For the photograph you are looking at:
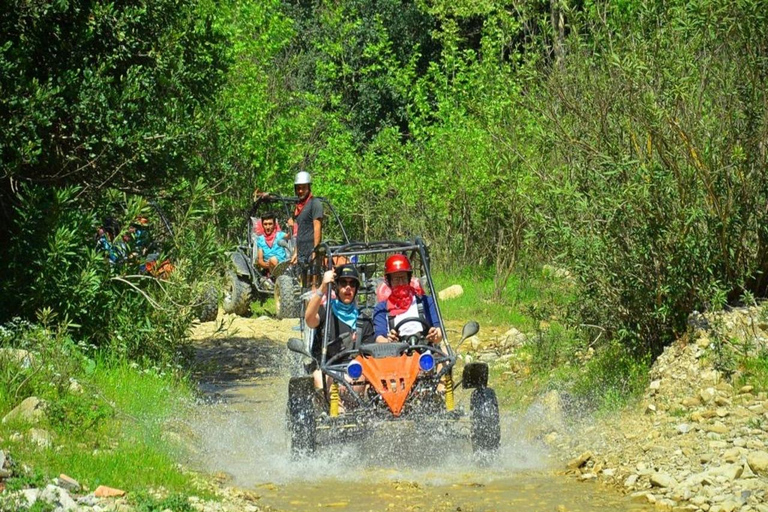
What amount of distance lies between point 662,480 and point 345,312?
320cm

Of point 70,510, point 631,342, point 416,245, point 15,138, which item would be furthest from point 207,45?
point 70,510

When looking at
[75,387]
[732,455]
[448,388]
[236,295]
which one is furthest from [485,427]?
[236,295]

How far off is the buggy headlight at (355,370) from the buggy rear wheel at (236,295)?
9979mm

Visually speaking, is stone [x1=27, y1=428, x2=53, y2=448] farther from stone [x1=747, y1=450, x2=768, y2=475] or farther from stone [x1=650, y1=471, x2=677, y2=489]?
stone [x1=747, y1=450, x2=768, y2=475]

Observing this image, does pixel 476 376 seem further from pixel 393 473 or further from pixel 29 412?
pixel 29 412

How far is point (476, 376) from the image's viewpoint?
945cm

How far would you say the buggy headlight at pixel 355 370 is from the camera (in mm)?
8992

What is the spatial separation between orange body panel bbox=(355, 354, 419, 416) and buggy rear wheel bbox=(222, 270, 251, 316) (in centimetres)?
985

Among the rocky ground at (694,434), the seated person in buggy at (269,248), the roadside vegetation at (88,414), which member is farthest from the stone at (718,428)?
the seated person in buggy at (269,248)

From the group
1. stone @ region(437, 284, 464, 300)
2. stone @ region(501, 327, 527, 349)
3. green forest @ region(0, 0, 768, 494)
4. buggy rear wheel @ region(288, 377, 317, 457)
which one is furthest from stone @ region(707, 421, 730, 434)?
stone @ region(437, 284, 464, 300)

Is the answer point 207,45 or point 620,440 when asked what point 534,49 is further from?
point 620,440

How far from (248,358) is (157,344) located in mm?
3229

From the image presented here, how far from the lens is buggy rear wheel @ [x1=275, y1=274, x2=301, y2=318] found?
1775cm

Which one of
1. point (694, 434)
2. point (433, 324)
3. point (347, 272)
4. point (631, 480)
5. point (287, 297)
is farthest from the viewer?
point (287, 297)
